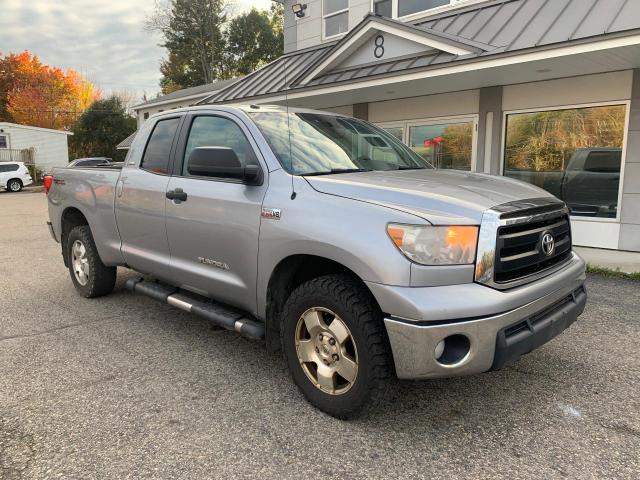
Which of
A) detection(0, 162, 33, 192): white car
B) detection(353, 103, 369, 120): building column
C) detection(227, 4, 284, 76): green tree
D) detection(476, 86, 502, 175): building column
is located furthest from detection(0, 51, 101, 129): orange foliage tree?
detection(476, 86, 502, 175): building column

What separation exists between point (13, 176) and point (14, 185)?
555 mm

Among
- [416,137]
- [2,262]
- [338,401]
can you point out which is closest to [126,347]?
[338,401]

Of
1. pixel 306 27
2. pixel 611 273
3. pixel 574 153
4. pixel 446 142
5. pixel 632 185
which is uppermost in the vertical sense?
pixel 306 27

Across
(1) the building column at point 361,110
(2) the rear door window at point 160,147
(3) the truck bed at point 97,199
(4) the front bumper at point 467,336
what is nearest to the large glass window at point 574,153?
(1) the building column at point 361,110

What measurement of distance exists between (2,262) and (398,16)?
9.16 meters

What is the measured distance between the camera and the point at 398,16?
36.3 ft

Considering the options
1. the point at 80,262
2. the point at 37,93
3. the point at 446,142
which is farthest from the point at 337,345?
the point at 37,93

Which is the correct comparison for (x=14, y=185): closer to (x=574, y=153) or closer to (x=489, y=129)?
(x=489, y=129)

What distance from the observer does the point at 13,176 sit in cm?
2791

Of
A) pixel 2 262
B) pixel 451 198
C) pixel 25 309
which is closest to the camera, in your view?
pixel 451 198

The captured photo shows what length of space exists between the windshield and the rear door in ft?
3.48

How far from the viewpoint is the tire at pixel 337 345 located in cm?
269

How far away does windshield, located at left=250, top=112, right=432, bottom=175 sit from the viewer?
3.41 meters

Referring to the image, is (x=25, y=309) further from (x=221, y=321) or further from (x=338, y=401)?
(x=338, y=401)
